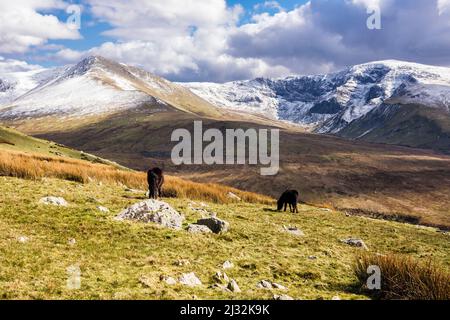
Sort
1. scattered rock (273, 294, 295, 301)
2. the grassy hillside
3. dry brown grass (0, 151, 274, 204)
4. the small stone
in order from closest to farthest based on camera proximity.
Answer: scattered rock (273, 294, 295, 301)
the small stone
dry brown grass (0, 151, 274, 204)
the grassy hillside

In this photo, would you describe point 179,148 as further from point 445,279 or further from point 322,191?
point 445,279

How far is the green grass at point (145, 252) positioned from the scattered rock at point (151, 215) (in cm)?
73

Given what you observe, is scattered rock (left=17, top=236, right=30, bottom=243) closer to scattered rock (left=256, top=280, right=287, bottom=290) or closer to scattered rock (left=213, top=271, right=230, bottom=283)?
scattered rock (left=213, top=271, right=230, bottom=283)

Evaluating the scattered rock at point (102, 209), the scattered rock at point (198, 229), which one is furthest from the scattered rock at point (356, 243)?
the scattered rock at point (102, 209)

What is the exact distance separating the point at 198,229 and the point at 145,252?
3.71 meters

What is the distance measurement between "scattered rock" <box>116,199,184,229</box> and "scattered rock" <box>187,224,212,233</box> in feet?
1.74

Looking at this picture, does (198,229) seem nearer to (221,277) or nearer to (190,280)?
(221,277)

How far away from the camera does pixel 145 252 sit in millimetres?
14430

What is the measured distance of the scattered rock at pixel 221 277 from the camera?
39.5 ft

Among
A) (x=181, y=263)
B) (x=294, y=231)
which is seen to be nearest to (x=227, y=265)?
(x=181, y=263)

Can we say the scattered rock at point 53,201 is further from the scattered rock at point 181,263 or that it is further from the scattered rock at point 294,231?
the scattered rock at point 294,231

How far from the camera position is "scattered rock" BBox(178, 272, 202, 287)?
1172 cm

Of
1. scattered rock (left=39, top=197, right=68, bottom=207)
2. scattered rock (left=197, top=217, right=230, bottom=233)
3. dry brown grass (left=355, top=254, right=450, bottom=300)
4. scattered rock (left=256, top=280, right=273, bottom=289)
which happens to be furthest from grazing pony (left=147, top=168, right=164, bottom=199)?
dry brown grass (left=355, top=254, right=450, bottom=300)
